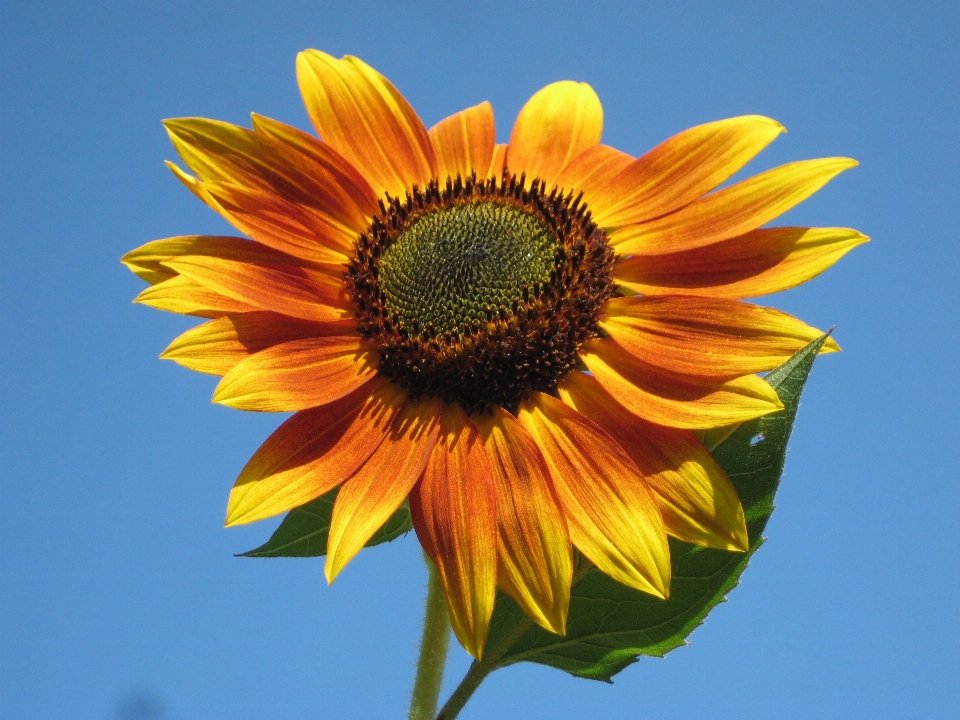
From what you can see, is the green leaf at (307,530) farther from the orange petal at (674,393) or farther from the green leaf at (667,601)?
the orange petal at (674,393)

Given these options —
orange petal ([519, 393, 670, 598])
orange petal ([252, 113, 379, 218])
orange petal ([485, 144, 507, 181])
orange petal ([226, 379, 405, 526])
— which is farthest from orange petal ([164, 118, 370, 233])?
orange petal ([519, 393, 670, 598])

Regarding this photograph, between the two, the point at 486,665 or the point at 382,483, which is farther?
the point at 486,665

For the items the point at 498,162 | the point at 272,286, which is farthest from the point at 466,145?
the point at 272,286

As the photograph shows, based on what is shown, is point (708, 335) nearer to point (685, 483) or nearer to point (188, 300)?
point (685, 483)

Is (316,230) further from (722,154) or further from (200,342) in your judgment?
(722,154)

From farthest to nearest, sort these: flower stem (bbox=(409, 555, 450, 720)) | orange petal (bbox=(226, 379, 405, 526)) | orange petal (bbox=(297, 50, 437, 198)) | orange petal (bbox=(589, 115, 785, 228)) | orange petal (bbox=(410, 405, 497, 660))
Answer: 1. orange petal (bbox=(297, 50, 437, 198))
2. orange petal (bbox=(589, 115, 785, 228))
3. flower stem (bbox=(409, 555, 450, 720))
4. orange petal (bbox=(226, 379, 405, 526))
5. orange petal (bbox=(410, 405, 497, 660))

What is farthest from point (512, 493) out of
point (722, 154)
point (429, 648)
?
point (722, 154)

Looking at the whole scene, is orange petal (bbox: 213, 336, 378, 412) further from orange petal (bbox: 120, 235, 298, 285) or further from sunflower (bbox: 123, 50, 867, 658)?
orange petal (bbox: 120, 235, 298, 285)

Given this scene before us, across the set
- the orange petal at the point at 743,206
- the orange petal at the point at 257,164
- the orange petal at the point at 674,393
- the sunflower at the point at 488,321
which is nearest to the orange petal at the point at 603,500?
the sunflower at the point at 488,321
